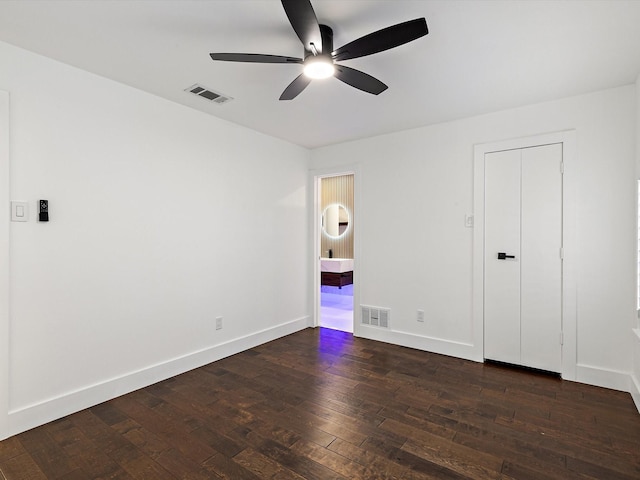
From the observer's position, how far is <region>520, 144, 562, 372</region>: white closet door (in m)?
3.20

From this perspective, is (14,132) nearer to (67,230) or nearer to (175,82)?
(67,230)

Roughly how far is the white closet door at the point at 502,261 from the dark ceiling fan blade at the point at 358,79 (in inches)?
73.4

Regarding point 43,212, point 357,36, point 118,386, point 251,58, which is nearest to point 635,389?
point 357,36

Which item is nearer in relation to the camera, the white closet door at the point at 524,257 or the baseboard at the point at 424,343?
the white closet door at the point at 524,257

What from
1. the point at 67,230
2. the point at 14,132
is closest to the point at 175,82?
the point at 14,132

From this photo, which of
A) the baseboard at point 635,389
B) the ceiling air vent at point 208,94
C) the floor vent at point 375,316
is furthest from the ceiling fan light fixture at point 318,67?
the baseboard at point 635,389

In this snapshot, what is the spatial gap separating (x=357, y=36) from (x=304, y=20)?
0.61m

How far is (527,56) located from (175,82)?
274 cm

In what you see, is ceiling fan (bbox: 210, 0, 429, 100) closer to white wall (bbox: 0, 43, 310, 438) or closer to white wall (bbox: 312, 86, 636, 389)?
white wall (bbox: 0, 43, 310, 438)

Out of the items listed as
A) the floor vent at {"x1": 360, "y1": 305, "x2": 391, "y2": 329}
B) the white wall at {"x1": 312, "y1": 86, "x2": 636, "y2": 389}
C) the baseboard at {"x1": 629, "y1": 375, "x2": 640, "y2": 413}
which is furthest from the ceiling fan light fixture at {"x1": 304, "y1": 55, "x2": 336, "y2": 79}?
the baseboard at {"x1": 629, "y1": 375, "x2": 640, "y2": 413}

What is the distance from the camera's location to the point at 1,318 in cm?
223

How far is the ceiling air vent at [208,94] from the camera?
115 inches

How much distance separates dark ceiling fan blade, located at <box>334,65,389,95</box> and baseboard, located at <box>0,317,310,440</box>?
2.93 m

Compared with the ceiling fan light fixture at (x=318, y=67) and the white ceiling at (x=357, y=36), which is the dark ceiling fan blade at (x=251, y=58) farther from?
the white ceiling at (x=357, y=36)
